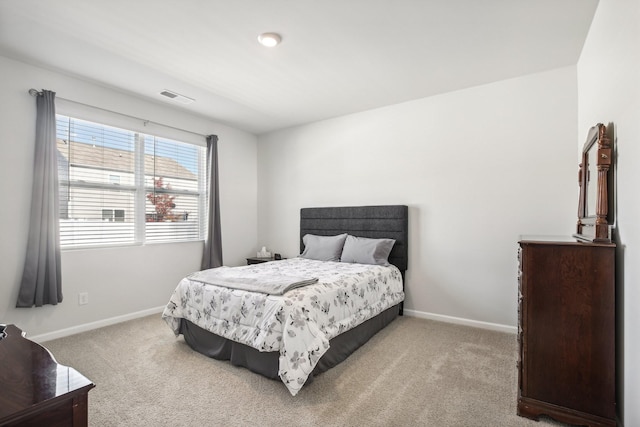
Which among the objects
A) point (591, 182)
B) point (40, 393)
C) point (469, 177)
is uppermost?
point (469, 177)

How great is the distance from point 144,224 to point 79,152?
1.02 m

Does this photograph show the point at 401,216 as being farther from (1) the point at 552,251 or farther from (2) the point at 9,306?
(2) the point at 9,306

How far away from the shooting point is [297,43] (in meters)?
2.72

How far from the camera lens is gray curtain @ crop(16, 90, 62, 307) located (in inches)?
119

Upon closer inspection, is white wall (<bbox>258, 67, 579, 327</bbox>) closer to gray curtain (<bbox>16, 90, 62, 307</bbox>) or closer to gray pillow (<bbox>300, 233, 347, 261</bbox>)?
gray pillow (<bbox>300, 233, 347, 261</bbox>)

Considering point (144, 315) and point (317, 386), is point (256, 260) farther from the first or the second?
point (317, 386)

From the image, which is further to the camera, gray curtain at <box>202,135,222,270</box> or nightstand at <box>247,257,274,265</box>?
nightstand at <box>247,257,274,265</box>

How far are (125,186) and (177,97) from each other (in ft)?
3.97

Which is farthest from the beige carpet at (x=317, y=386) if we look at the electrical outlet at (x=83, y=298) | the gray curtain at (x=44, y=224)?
the gray curtain at (x=44, y=224)

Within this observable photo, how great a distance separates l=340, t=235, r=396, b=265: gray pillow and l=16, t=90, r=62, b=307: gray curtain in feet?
9.75

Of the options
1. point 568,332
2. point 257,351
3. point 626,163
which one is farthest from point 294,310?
point 626,163

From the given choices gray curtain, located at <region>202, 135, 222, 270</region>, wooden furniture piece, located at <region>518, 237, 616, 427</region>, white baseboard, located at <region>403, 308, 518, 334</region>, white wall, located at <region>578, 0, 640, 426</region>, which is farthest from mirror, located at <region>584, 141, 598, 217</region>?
gray curtain, located at <region>202, 135, 222, 270</region>

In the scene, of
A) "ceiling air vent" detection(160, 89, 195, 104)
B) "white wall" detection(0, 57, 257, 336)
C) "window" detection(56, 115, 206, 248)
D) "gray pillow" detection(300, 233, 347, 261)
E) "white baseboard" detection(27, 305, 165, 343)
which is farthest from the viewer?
"gray pillow" detection(300, 233, 347, 261)

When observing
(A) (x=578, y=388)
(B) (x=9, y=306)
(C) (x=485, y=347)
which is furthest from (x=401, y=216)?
(B) (x=9, y=306)
